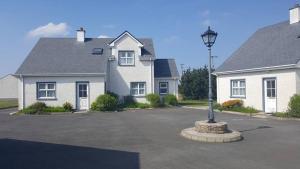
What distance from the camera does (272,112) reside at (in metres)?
21.3

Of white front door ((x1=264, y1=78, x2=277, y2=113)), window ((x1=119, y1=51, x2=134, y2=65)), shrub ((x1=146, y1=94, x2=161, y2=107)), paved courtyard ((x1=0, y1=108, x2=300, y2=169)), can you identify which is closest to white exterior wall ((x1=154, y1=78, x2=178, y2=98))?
shrub ((x1=146, y1=94, x2=161, y2=107))

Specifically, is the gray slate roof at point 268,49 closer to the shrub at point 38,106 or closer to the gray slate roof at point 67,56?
the gray slate roof at point 67,56

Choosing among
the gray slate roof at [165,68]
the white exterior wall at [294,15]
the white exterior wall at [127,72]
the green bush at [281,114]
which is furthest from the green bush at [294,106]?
the gray slate roof at [165,68]

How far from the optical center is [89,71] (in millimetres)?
27000

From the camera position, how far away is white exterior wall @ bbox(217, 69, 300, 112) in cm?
1983

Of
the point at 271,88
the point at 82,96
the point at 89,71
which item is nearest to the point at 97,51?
the point at 89,71

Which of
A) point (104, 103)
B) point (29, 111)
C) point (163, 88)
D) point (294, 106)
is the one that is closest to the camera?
point (294, 106)

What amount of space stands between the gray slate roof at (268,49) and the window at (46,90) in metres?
13.7

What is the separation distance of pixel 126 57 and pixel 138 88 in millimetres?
3161

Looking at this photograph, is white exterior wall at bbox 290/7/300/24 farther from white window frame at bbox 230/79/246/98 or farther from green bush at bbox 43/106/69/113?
green bush at bbox 43/106/69/113

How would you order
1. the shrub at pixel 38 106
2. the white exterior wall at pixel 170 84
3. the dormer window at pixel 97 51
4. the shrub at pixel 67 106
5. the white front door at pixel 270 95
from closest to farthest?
the white front door at pixel 270 95, the shrub at pixel 38 106, the shrub at pixel 67 106, the dormer window at pixel 97 51, the white exterior wall at pixel 170 84

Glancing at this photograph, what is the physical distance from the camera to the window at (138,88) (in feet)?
101

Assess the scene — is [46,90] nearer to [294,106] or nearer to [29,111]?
[29,111]

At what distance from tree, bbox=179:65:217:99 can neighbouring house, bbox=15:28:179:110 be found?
11009 millimetres
